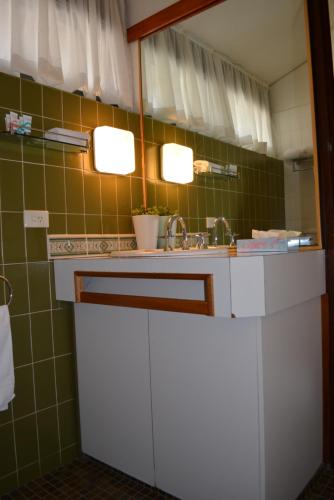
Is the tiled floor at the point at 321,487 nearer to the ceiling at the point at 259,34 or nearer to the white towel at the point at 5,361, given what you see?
the white towel at the point at 5,361

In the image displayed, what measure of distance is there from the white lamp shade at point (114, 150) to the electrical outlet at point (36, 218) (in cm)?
40

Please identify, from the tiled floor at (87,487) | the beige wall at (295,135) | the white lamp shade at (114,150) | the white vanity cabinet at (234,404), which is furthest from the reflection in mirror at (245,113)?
the tiled floor at (87,487)

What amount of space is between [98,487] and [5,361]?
0.68m

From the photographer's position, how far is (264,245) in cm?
139

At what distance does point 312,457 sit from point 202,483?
0.53 meters

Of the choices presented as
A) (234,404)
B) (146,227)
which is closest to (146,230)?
(146,227)

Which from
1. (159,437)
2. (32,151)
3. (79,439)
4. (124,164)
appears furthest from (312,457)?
(32,151)

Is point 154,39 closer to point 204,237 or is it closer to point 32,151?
point 32,151

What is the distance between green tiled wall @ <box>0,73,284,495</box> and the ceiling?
402 mm

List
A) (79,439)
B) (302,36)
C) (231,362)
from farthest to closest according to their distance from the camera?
1. (79,439)
2. (302,36)
3. (231,362)

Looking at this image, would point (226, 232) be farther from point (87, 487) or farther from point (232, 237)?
point (87, 487)

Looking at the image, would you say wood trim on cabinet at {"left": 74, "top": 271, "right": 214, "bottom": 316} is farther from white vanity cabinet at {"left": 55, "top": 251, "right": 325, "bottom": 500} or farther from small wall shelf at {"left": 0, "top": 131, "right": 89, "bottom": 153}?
small wall shelf at {"left": 0, "top": 131, "right": 89, "bottom": 153}

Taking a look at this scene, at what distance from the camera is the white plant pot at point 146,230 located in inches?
82.3

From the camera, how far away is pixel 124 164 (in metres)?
2.11
